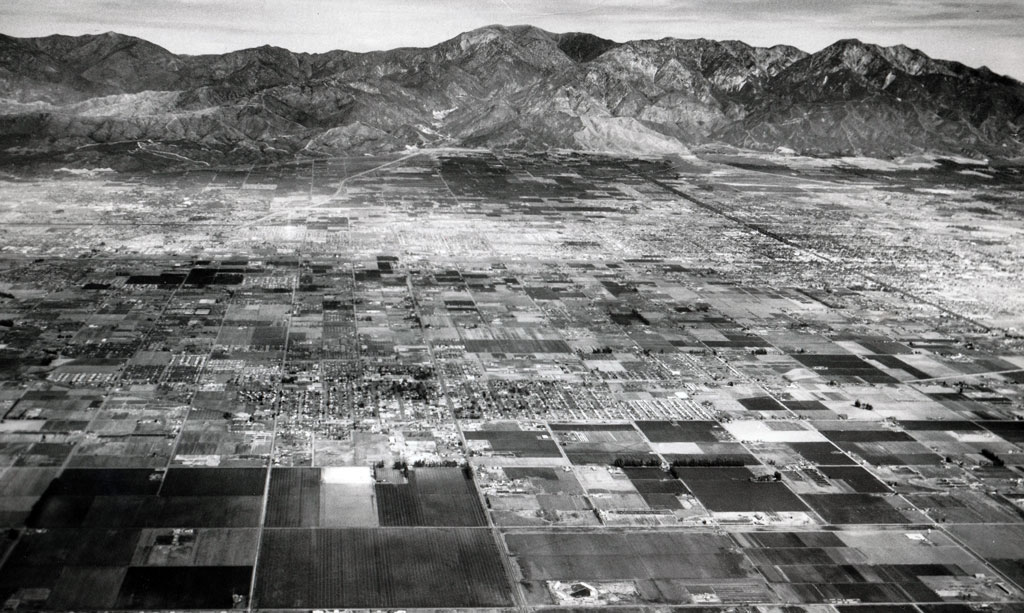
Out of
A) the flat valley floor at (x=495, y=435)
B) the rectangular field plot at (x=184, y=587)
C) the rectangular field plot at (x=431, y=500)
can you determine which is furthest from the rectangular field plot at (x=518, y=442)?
the rectangular field plot at (x=184, y=587)

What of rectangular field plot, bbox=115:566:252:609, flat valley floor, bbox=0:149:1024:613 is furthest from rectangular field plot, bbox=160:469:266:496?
rectangular field plot, bbox=115:566:252:609

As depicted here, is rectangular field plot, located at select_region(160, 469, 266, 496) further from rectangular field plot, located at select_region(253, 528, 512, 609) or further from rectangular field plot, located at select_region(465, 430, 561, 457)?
rectangular field plot, located at select_region(465, 430, 561, 457)

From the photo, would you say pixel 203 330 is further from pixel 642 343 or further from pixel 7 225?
pixel 7 225

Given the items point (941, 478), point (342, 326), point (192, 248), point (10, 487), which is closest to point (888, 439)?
point (941, 478)

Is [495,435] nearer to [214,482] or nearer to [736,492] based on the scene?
[736,492]

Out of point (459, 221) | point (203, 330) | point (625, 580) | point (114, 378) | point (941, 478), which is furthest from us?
point (459, 221)

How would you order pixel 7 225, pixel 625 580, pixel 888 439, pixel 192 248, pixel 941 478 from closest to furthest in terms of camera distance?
1. pixel 625 580
2. pixel 941 478
3. pixel 888 439
4. pixel 192 248
5. pixel 7 225
